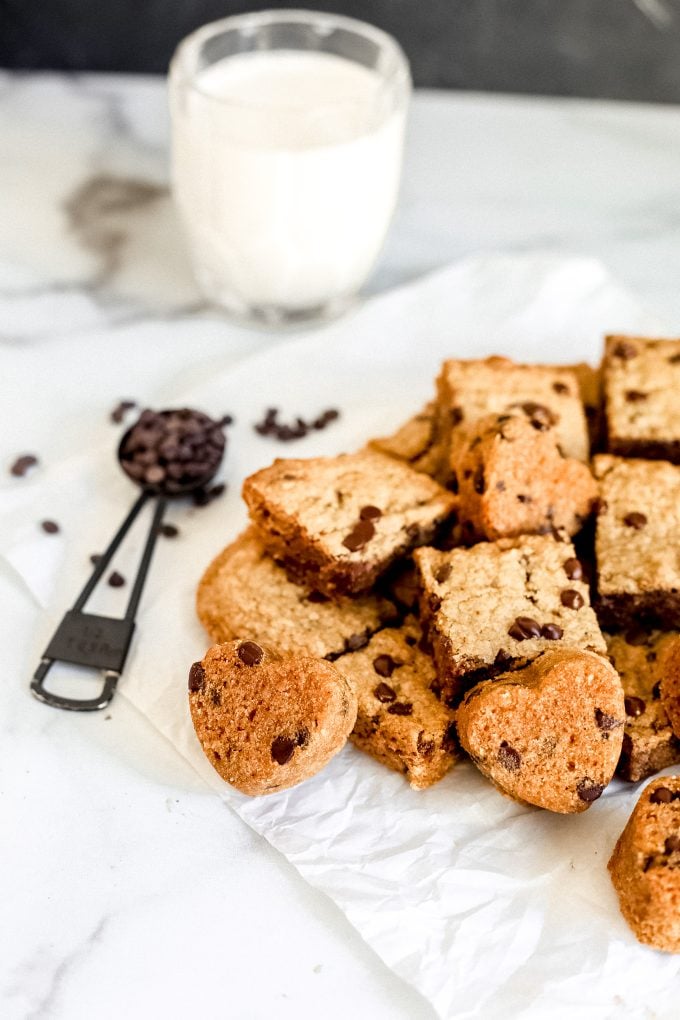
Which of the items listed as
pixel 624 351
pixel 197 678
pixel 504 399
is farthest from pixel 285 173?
pixel 197 678

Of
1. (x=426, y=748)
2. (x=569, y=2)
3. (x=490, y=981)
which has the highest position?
(x=569, y=2)

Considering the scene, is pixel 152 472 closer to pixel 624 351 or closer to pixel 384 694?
pixel 384 694

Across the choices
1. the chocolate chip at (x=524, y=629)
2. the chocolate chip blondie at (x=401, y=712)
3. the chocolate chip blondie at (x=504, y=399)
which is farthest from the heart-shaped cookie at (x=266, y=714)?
the chocolate chip blondie at (x=504, y=399)

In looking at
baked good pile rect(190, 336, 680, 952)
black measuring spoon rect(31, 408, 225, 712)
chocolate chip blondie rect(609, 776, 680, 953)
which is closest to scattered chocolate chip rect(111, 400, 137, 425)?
black measuring spoon rect(31, 408, 225, 712)

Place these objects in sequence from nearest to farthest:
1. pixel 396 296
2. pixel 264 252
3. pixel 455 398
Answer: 1. pixel 455 398
2. pixel 264 252
3. pixel 396 296

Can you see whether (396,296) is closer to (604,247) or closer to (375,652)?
(604,247)

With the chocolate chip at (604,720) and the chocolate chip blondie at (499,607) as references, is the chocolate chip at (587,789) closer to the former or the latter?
the chocolate chip at (604,720)

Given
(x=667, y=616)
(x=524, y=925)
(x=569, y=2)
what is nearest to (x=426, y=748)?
(x=524, y=925)
